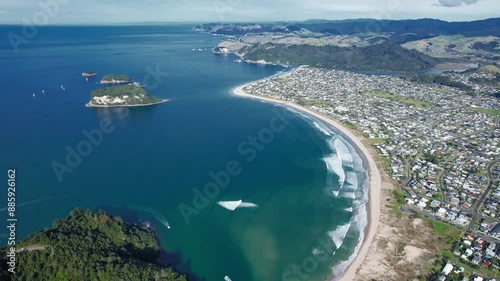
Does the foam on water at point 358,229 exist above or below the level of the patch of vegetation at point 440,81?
below

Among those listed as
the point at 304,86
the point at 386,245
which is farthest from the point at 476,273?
the point at 304,86

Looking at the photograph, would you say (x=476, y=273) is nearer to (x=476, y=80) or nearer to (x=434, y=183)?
(x=434, y=183)

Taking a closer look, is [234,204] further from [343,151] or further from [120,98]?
[120,98]

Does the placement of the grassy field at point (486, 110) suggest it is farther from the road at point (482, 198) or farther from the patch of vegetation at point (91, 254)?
the patch of vegetation at point (91, 254)

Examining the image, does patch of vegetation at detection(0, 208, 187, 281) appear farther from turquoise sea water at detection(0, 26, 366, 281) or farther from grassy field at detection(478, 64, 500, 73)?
grassy field at detection(478, 64, 500, 73)

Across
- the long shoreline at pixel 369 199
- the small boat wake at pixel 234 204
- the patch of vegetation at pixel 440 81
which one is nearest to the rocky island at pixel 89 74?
the long shoreline at pixel 369 199
